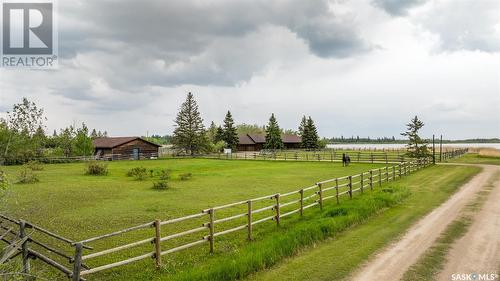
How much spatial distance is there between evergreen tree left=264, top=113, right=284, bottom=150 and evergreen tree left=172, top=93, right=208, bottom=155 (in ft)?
71.2

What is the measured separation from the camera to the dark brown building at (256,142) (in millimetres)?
97750

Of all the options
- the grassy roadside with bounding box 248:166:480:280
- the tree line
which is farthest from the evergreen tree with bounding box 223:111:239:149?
the grassy roadside with bounding box 248:166:480:280

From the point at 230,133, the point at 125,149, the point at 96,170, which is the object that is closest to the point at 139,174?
the point at 96,170

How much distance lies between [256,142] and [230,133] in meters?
11.1

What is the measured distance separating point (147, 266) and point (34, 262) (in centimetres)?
334

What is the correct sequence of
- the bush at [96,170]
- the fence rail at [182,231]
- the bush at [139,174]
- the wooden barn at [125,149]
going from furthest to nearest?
the wooden barn at [125,149] < the bush at [96,170] < the bush at [139,174] < the fence rail at [182,231]

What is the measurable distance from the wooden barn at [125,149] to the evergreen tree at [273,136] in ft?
117

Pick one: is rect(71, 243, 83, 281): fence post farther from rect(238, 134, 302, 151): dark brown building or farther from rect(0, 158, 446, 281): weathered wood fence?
rect(238, 134, 302, 151): dark brown building

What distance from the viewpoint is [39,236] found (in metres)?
12.3

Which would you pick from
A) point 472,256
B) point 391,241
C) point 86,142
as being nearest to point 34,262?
point 391,241

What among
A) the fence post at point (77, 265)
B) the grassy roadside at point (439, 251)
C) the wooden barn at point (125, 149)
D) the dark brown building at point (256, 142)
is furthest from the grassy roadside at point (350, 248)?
the dark brown building at point (256, 142)

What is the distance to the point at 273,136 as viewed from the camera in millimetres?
94562

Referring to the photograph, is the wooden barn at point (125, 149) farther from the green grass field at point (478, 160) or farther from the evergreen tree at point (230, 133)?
the green grass field at point (478, 160)

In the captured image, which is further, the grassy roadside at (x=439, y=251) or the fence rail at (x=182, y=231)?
the grassy roadside at (x=439, y=251)
